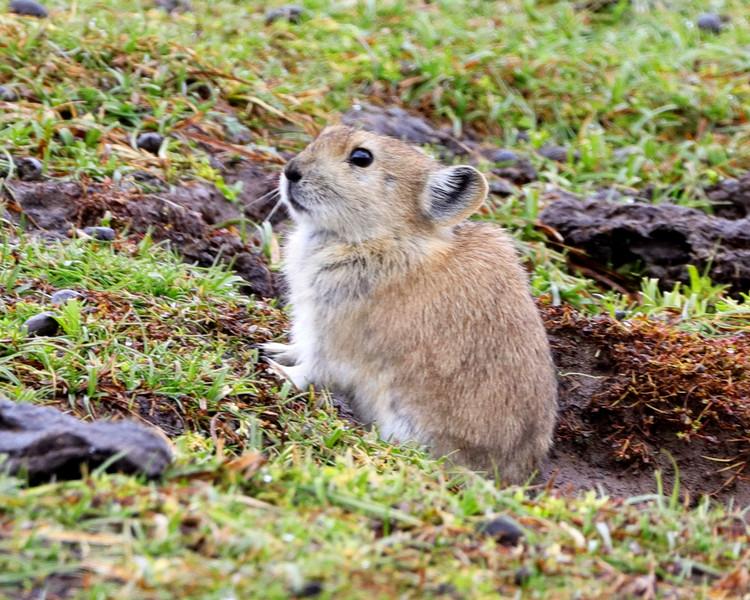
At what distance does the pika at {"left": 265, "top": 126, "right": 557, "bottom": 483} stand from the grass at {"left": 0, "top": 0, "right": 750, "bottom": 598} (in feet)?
1.22

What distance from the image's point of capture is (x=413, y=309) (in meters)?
6.25

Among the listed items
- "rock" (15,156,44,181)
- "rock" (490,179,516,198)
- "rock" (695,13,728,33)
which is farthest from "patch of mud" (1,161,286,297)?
"rock" (695,13,728,33)

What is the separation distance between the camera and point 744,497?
6465 millimetres

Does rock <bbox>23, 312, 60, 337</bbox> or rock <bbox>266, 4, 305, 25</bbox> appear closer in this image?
rock <bbox>23, 312, 60, 337</bbox>

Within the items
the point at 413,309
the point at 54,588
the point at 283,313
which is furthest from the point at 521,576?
the point at 283,313

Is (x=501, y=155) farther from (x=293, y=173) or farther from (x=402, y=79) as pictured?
(x=293, y=173)

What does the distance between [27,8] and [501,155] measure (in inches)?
152

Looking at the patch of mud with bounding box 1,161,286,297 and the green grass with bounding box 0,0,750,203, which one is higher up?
the green grass with bounding box 0,0,750,203

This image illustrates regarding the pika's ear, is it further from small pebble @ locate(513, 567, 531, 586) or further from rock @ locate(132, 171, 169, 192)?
small pebble @ locate(513, 567, 531, 586)

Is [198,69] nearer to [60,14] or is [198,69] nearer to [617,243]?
[60,14]

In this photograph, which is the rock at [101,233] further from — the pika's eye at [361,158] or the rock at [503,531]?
the rock at [503,531]

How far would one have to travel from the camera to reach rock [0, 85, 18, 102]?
323 inches

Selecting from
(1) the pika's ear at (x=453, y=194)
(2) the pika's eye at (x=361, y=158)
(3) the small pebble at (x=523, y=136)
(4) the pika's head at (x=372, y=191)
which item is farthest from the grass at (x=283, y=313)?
(1) the pika's ear at (x=453, y=194)

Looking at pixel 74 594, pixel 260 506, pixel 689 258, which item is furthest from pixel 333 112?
pixel 74 594
